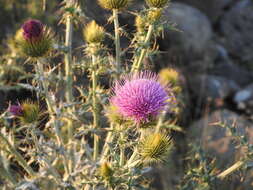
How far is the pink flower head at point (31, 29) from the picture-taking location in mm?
3254

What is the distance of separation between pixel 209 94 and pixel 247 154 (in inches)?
220

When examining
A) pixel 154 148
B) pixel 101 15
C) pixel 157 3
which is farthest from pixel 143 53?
pixel 101 15

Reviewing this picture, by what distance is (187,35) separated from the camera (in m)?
10.4

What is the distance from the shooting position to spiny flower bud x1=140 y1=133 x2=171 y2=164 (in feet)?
8.70

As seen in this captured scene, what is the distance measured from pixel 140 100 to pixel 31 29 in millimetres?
1355

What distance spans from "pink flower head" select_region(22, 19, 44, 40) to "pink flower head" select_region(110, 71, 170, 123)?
41.5 inches

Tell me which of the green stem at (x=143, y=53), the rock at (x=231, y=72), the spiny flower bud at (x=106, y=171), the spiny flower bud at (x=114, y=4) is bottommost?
the rock at (x=231, y=72)

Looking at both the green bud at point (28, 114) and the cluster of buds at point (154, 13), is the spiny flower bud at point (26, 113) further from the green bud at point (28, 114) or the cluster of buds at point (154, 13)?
the cluster of buds at point (154, 13)

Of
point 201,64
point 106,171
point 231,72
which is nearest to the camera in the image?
point 106,171

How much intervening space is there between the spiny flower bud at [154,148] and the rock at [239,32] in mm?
9669

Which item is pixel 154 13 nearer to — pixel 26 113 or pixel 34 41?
pixel 34 41

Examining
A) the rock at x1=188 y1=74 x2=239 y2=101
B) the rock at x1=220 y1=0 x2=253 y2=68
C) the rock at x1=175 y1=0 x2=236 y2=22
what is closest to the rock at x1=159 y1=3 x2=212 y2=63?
the rock at x1=188 y1=74 x2=239 y2=101

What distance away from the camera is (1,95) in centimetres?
448

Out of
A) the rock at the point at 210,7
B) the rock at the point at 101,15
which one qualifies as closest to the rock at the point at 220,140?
the rock at the point at 101,15
